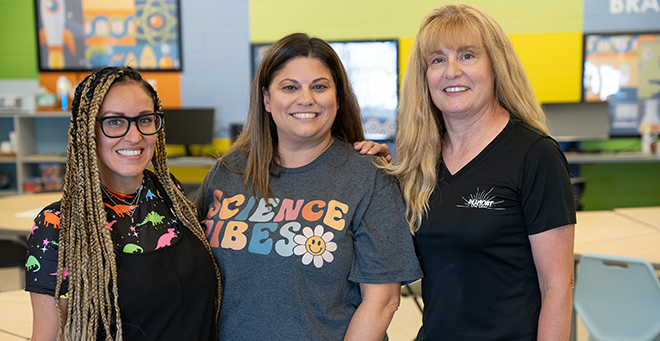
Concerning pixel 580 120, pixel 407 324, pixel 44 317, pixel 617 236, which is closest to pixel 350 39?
pixel 580 120

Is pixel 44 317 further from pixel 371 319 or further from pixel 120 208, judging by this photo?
pixel 371 319

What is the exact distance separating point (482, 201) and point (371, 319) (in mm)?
453

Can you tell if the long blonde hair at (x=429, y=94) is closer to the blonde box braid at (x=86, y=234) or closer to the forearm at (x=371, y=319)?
the forearm at (x=371, y=319)

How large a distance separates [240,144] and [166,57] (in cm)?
426

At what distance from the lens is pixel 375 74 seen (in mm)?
5273

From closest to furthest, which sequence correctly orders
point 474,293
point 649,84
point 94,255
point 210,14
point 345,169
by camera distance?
point 94,255 → point 474,293 → point 345,169 → point 649,84 → point 210,14

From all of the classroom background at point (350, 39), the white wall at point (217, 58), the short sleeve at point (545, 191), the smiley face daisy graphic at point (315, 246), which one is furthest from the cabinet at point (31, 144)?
the short sleeve at point (545, 191)

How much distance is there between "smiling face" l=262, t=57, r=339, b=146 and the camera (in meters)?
1.46

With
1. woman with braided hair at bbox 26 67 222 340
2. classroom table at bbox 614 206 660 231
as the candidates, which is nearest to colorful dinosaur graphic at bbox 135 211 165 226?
woman with braided hair at bbox 26 67 222 340

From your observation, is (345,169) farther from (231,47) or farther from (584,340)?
(231,47)

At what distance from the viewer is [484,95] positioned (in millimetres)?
1393

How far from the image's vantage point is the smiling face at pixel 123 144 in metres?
1.30

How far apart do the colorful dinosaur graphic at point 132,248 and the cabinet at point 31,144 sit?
4683mm

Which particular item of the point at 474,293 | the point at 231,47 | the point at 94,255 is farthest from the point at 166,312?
the point at 231,47
